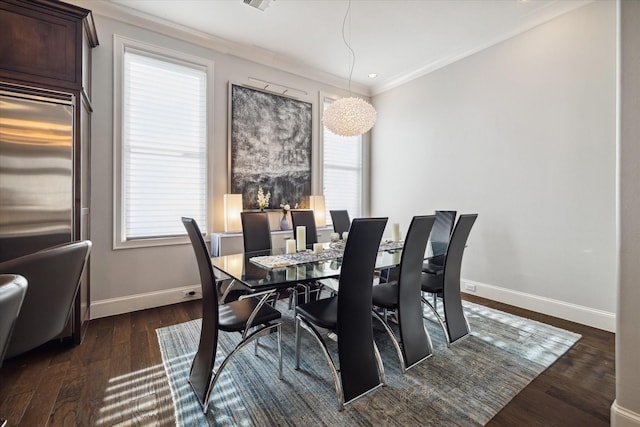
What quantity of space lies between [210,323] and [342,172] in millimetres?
3655

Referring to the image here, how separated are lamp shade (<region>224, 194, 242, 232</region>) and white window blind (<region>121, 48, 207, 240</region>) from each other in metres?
0.27

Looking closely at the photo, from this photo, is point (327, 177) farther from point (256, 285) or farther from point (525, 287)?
point (256, 285)

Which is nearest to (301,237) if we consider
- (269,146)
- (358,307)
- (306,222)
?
(306,222)

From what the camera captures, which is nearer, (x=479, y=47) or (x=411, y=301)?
(x=411, y=301)

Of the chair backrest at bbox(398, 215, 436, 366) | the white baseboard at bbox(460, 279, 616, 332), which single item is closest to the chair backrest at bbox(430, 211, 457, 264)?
the white baseboard at bbox(460, 279, 616, 332)

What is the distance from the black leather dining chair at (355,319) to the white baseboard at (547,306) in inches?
90.9

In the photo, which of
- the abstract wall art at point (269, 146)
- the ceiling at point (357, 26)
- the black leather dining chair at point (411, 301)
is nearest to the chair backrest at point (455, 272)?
the black leather dining chair at point (411, 301)

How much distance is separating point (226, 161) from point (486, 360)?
11.0ft

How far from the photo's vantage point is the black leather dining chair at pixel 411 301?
194cm

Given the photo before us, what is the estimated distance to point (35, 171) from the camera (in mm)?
2068

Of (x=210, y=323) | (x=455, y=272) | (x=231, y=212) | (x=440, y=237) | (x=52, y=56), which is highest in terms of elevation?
(x=52, y=56)

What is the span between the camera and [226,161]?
3.71 m

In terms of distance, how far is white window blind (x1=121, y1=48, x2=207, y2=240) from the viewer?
3129mm

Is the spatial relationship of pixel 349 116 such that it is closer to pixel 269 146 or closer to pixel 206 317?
pixel 269 146
